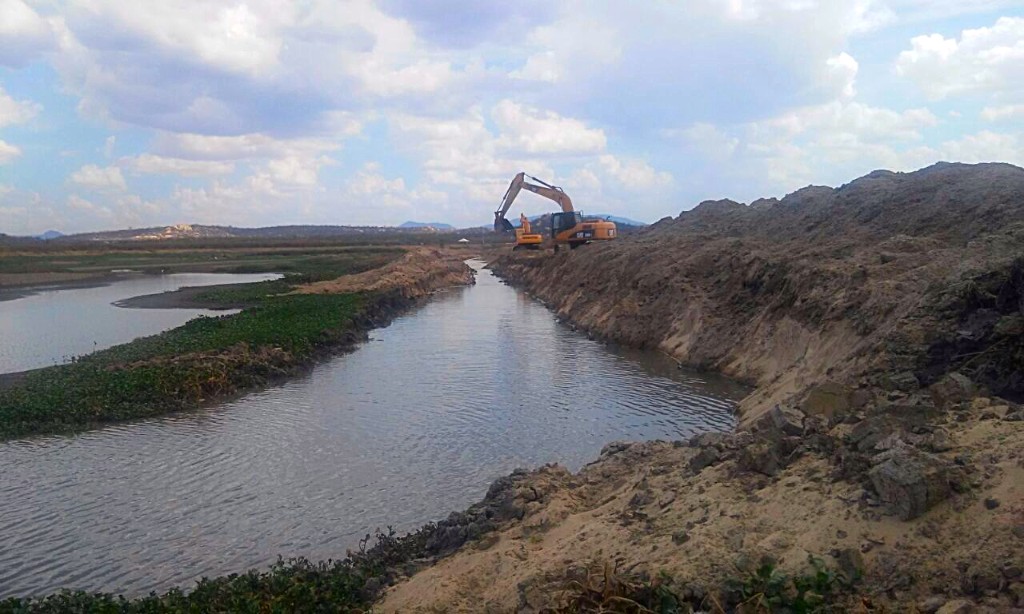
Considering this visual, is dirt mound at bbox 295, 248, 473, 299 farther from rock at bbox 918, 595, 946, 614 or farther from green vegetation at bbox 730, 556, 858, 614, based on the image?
rock at bbox 918, 595, 946, 614

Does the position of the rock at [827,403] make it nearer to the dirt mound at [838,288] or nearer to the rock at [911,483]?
the dirt mound at [838,288]

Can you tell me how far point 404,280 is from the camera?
141 feet

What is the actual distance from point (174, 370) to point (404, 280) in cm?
2528

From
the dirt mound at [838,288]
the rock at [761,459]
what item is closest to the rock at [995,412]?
the dirt mound at [838,288]

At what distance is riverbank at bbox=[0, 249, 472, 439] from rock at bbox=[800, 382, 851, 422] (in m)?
13.6

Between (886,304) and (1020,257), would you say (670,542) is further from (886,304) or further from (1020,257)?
(886,304)

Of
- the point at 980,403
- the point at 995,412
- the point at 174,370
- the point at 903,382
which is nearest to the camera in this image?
the point at 995,412

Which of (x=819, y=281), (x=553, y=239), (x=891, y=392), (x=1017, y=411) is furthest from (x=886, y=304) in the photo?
(x=553, y=239)

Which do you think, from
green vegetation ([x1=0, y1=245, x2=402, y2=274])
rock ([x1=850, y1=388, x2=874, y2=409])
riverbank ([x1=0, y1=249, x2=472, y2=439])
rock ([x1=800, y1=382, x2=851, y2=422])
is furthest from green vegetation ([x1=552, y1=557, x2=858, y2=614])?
green vegetation ([x1=0, y1=245, x2=402, y2=274])

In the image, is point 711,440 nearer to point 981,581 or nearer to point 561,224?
point 981,581

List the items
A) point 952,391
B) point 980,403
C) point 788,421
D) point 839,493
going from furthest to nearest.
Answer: point 788,421
point 952,391
point 980,403
point 839,493

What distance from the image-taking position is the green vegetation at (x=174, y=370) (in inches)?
613

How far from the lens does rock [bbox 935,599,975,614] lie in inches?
183

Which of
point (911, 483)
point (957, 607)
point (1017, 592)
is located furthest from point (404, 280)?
point (1017, 592)
